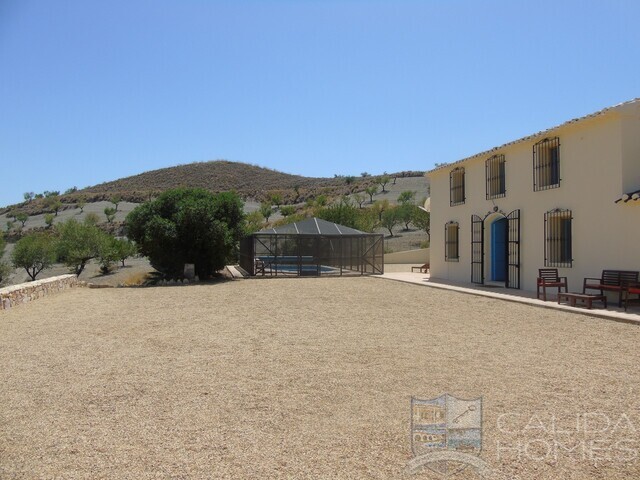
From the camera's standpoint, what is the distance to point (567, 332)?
9.18 metres

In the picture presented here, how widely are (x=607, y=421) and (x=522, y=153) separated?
1318 cm

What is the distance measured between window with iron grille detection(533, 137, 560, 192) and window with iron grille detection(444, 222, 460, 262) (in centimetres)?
496

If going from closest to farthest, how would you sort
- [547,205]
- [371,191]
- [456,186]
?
[547,205] → [456,186] → [371,191]

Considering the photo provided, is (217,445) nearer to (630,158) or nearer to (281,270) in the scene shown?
(630,158)

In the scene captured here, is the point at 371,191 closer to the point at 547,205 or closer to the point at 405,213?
the point at 405,213

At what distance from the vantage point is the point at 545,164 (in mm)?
15734

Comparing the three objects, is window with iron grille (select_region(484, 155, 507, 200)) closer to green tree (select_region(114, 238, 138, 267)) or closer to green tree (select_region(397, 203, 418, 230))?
green tree (select_region(114, 238, 138, 267))

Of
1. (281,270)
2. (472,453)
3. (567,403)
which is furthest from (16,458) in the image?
(281,270)

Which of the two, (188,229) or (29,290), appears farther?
(188,229)

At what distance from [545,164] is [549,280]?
364cm

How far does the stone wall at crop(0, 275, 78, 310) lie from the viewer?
13.2 metres

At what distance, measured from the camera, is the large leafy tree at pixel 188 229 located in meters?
21.1

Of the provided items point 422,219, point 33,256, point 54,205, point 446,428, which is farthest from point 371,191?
point 446,428

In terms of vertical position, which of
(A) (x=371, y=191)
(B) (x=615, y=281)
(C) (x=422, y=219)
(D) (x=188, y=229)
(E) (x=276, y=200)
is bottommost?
(B) (x=615, y=281)
